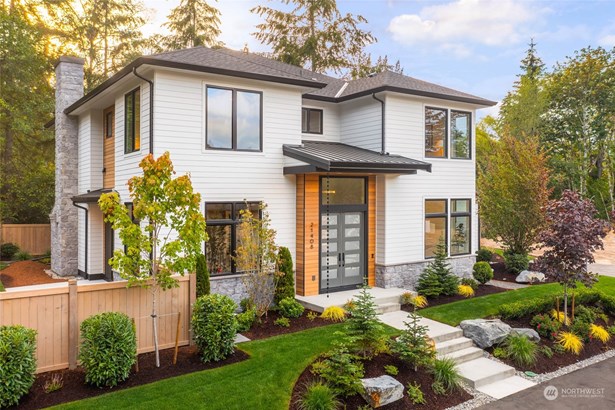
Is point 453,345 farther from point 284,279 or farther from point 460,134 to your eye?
point 460,134

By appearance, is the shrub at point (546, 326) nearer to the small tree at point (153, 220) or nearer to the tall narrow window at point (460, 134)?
the tall narrow window at point (460, 134)

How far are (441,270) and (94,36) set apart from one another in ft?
81.4

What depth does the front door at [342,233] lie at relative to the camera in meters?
11.3

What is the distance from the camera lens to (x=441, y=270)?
39.4 ft

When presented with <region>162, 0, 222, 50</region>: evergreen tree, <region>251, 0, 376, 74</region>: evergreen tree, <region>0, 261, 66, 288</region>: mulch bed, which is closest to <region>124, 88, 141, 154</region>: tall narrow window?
<region>0, 261, 66, 288</region>: mulch bed

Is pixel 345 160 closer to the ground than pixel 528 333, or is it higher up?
higher up

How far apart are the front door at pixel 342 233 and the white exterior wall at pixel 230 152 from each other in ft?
3.09

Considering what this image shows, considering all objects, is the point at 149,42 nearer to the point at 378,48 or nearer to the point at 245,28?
the point at 245,28

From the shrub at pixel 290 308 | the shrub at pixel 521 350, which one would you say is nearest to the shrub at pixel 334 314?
the shrub at pixel 290 308

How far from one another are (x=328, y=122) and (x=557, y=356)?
362 inches

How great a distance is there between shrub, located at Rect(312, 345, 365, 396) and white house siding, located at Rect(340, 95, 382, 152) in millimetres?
7356

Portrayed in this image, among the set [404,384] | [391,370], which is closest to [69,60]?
[391,370]

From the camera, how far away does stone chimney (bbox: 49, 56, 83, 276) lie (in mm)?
14711

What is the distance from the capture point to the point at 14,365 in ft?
17.5
